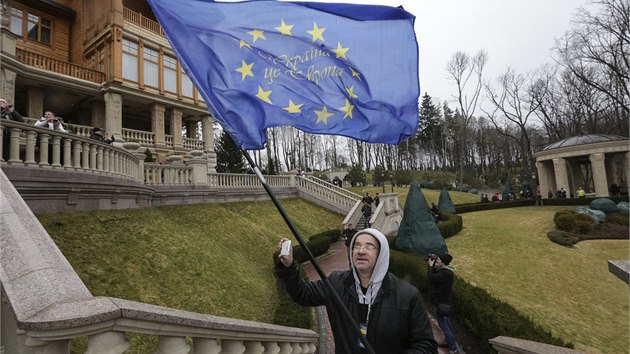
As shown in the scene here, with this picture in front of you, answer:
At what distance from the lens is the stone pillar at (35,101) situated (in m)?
19.1

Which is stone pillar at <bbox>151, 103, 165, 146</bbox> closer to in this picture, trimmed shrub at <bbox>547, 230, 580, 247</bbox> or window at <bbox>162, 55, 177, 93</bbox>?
window at <bbox>162, 55, 177, 93</bbox>

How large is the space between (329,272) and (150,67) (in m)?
20.1

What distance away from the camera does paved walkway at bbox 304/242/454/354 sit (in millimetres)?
6820

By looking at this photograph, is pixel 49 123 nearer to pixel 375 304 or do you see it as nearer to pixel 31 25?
pixel 375 304

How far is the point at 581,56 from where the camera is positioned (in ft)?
102

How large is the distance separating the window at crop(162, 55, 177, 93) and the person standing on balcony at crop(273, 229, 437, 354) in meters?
24.9

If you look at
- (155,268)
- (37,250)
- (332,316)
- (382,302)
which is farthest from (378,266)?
(155,268)

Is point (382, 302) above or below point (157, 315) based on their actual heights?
below

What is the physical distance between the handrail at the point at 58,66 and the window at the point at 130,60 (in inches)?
58.6

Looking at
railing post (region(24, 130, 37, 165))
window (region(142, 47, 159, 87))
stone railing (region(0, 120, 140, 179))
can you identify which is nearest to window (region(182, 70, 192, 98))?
window (region(142, 47, 159, 87))

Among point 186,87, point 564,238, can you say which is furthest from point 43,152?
point 564,238

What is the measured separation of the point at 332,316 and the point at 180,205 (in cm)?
1214

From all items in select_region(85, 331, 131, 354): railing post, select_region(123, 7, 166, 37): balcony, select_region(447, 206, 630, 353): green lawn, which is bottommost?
select_region(447, 206, 630, 353): green lawn

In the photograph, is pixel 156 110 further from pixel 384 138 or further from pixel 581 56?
pixel 581 56
